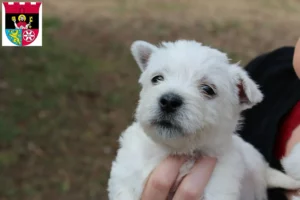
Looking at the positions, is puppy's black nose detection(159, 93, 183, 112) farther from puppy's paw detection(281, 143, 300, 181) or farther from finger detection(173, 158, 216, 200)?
puppy's paw detection(281, 143, 300, 181)

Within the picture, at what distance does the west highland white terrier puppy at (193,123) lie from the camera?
6.36 ft

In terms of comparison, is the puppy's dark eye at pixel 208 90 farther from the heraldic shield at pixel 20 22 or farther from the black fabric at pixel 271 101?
the heraldic shield at pixel 20 22

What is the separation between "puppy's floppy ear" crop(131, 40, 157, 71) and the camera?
2260 mm

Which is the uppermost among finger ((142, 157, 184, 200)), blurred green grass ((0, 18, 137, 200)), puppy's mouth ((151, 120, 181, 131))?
puppy's mouth ((151, 120, 181, 131))

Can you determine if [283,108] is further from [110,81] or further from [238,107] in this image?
[110,81]

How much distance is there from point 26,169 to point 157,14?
15.8 feet

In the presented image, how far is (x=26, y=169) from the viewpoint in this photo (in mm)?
4957

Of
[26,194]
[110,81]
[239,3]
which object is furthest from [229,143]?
[239,3]

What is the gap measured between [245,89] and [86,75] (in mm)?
4610

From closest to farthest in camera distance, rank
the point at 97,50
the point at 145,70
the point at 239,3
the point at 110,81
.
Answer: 1. the point at 145,70
2. the point at 110,81
3. the point at 97,50
4. the point at 239,3

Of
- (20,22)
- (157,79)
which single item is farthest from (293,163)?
(20,22)

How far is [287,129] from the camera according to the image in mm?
2297

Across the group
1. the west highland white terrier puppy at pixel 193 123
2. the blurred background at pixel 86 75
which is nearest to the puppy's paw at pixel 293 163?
the west highland white terrier puppy at pixel 193 123

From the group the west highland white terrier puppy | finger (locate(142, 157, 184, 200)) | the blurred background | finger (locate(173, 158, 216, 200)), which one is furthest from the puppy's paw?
the blurred background
